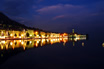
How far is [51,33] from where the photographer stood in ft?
434

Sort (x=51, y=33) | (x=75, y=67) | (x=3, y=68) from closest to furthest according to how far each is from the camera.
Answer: (x=3, y=68)
(x=75, y=67)
(x=51, y=33)

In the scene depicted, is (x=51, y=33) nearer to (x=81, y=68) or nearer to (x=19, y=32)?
(x=19, y=32)

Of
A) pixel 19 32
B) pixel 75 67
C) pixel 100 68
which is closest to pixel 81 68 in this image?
pixel 75 67

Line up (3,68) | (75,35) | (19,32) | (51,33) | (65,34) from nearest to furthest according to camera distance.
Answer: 1. (3,68)
2. (19,32)
3. (51,33)
4. (65,34)
5. (75,35)

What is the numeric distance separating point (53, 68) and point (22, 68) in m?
2.22

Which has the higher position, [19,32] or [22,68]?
[19,32]

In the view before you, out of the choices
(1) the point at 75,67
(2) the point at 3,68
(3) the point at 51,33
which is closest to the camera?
(2) the point at 3,68

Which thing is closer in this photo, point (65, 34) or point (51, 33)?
point (51, 33)

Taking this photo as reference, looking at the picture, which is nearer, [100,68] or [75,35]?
[100,68]

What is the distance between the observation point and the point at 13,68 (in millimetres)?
8828

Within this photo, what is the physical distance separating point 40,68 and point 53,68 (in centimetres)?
94

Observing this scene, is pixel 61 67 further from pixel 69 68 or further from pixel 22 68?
pixel 22 68

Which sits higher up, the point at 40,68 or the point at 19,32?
the point at 19,32

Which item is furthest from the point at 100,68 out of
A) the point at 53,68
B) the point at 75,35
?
the point at 75,35
